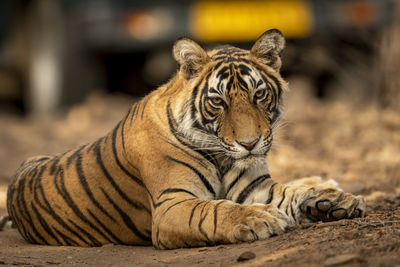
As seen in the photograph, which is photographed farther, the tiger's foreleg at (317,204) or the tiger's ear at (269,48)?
the tiger's ear at (269,48)

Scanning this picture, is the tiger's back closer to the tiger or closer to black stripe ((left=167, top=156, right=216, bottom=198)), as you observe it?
the tiger

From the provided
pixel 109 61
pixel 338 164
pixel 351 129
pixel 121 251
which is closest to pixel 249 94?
pixel 121 251

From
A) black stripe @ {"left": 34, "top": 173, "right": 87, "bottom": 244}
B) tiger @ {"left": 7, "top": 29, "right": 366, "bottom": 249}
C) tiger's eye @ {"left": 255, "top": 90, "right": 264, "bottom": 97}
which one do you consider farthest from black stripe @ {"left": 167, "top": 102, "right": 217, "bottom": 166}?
black stripe @ {"left": 34, "top": 173, "right": 87, "bottom": 244}

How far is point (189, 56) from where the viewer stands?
165 inches

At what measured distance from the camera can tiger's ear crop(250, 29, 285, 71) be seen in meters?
4.21

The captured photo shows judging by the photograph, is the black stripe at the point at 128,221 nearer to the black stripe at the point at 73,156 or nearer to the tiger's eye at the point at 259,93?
the black stripe at the point at 73,156

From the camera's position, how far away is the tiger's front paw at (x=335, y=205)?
150 inches

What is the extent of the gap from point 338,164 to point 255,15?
3236mm

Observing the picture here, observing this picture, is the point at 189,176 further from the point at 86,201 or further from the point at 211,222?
the point at 86,201

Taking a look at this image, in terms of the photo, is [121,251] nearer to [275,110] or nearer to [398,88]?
[275,110]

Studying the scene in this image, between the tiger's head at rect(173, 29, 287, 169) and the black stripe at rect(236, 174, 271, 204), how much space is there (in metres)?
0.21

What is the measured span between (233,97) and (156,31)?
5886mm

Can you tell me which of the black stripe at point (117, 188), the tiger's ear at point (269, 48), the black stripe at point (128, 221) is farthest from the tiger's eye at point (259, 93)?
the black stripe at point (128, 221)

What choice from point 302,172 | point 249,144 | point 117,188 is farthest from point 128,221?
point 302,172
